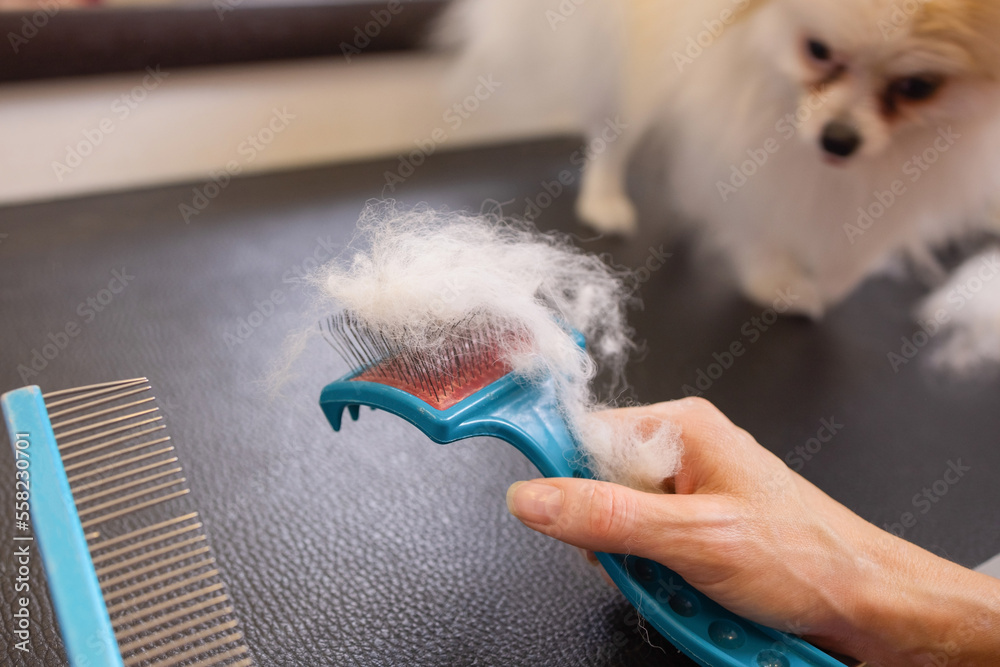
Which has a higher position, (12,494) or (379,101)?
(379,101)

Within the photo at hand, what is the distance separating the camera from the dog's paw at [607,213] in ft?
3.67

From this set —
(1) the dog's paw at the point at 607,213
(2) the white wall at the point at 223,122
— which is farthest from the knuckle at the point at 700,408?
(2) the white wall at the point at 223,122

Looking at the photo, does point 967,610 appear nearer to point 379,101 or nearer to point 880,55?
point 880,55

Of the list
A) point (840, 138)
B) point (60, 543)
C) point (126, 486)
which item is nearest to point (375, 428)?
Result: point (126, 486)

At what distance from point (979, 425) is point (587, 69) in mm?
718

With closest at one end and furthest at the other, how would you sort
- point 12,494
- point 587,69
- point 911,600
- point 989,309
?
1. point 911,600
2. point 12,494
3. point 989,309
4. point 587,69

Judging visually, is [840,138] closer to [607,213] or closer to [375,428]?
[607,213]

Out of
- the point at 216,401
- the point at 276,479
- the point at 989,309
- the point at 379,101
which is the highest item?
the point at 379,101

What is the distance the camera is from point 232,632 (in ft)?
1.72

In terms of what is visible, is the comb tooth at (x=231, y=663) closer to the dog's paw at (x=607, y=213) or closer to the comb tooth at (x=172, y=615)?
the comb tooth at (x=172, y=615)

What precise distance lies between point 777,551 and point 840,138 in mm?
524

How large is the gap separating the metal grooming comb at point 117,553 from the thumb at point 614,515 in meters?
0.24

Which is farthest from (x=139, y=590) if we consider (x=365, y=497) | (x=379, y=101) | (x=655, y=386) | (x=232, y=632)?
(x=379, y=101)

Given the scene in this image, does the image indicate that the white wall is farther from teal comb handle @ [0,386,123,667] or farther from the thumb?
the thumb
